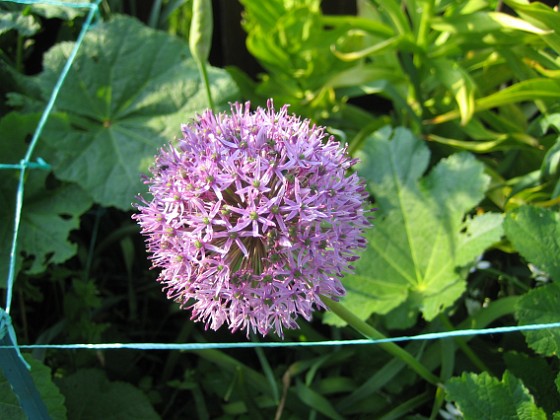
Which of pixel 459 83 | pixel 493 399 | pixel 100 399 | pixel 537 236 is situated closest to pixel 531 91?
pixel 459 83

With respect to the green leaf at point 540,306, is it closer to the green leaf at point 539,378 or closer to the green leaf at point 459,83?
the green leaf at point 539,378

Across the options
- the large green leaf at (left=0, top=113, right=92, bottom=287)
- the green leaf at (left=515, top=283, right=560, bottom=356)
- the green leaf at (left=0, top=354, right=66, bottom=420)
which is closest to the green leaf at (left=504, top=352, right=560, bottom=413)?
the green leaf at (left=515, top=283, right=560, bottom=356)

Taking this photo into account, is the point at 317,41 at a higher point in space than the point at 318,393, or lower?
higher

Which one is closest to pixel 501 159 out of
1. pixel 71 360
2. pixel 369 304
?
pixel 369 304

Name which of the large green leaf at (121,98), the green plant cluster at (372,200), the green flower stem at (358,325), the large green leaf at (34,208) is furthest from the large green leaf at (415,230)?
the large green leaf at (34,208)

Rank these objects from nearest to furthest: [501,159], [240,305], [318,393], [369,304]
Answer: [240,305], [369,304], [318,393], [501,159]

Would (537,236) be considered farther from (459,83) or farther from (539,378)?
(459,83)

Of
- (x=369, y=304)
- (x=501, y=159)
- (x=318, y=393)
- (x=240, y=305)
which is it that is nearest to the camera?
(x=240, y=305)

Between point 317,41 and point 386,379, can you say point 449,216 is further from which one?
point 317,41
